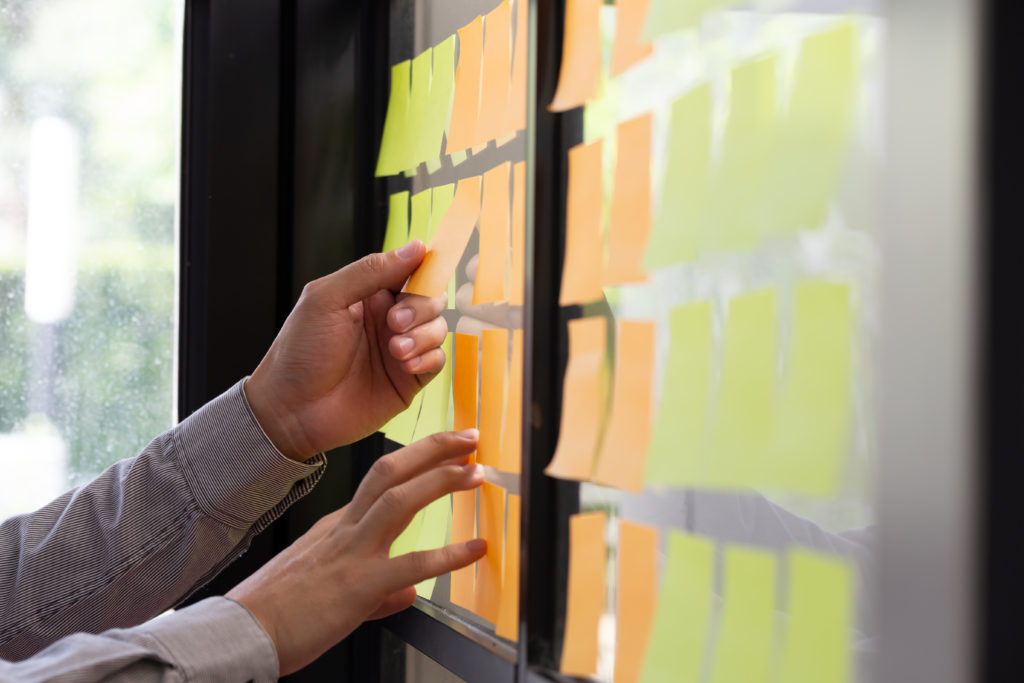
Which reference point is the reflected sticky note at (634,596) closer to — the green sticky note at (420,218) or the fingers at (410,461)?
the fingers at (410,461)

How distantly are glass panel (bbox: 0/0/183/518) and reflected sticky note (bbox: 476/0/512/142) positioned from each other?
595 mm

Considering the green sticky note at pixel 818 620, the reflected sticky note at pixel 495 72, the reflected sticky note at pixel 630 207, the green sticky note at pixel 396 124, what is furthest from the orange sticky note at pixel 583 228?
the green sticky note at pixel 396 124

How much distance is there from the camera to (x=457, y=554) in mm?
A: 715

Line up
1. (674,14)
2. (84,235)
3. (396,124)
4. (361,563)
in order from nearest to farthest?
(674,14)
(361,563)
(396,124)
(84,235)

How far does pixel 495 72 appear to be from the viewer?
0.74 metres

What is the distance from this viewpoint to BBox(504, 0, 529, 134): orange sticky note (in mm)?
691

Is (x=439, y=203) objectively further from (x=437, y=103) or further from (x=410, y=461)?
(x=410, y=461)

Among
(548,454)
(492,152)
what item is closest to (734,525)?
(548,454)

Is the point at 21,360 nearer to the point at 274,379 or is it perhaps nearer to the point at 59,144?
the point at 59,144

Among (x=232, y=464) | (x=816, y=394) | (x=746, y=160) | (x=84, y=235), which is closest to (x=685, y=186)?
(x=746, y=160)

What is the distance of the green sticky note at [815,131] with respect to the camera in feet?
1.32

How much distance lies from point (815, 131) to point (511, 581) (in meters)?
0.42

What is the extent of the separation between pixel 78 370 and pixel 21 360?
0.22ft

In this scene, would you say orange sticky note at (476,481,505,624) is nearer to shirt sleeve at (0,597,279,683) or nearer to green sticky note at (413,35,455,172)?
shirt sleeve at (0,597,279,683)
